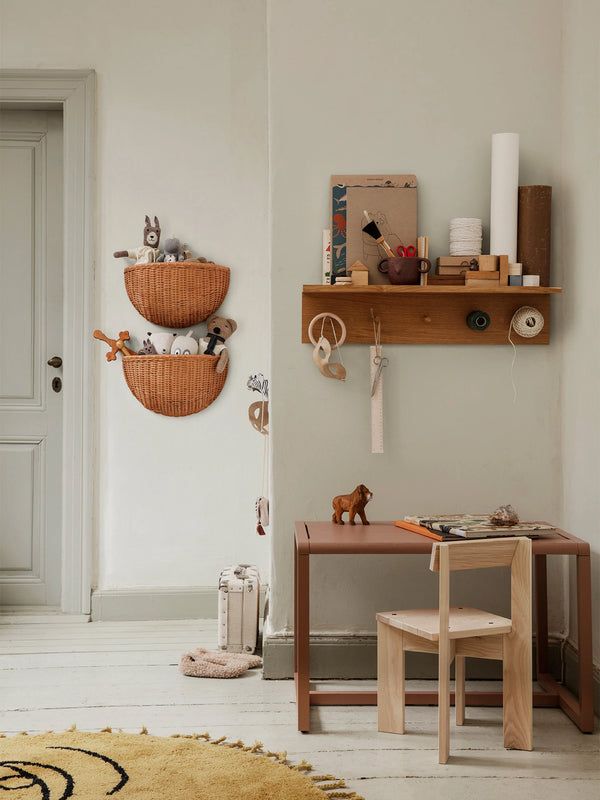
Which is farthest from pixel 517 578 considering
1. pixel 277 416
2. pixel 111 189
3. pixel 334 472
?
pixel 111 189

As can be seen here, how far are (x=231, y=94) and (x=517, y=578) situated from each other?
2409 millimetres

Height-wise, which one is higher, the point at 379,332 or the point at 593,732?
the point at 379,332

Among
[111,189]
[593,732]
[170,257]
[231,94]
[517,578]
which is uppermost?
[231,94]

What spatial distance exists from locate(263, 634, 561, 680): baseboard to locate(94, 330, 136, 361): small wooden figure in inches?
55.1

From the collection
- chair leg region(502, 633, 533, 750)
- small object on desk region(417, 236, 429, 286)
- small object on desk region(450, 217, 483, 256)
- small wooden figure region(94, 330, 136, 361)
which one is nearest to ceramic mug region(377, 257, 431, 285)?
small object on desk region(417, 236, 429, 286)

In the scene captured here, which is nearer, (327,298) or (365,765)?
(365,765)

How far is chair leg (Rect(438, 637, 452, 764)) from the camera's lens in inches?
89.3

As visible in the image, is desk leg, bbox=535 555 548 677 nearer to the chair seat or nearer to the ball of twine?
the chair seat

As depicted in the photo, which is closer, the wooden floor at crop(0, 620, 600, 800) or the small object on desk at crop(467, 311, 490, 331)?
the wooden floor at crop(0, 620, 600, 800)

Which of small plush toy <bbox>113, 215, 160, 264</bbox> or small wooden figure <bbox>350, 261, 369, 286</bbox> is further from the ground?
small plush toy <bbox>113, 215, 160, 264</bbox>

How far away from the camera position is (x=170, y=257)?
3.68 metres

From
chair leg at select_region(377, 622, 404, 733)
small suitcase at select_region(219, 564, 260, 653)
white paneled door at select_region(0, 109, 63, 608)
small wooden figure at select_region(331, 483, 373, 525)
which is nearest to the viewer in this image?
chair leg at select_region(377, 622, 404, 733)

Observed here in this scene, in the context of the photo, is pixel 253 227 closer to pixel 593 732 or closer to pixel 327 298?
pixel 327 298

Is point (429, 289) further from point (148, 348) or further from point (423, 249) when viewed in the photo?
point (148, 348)
